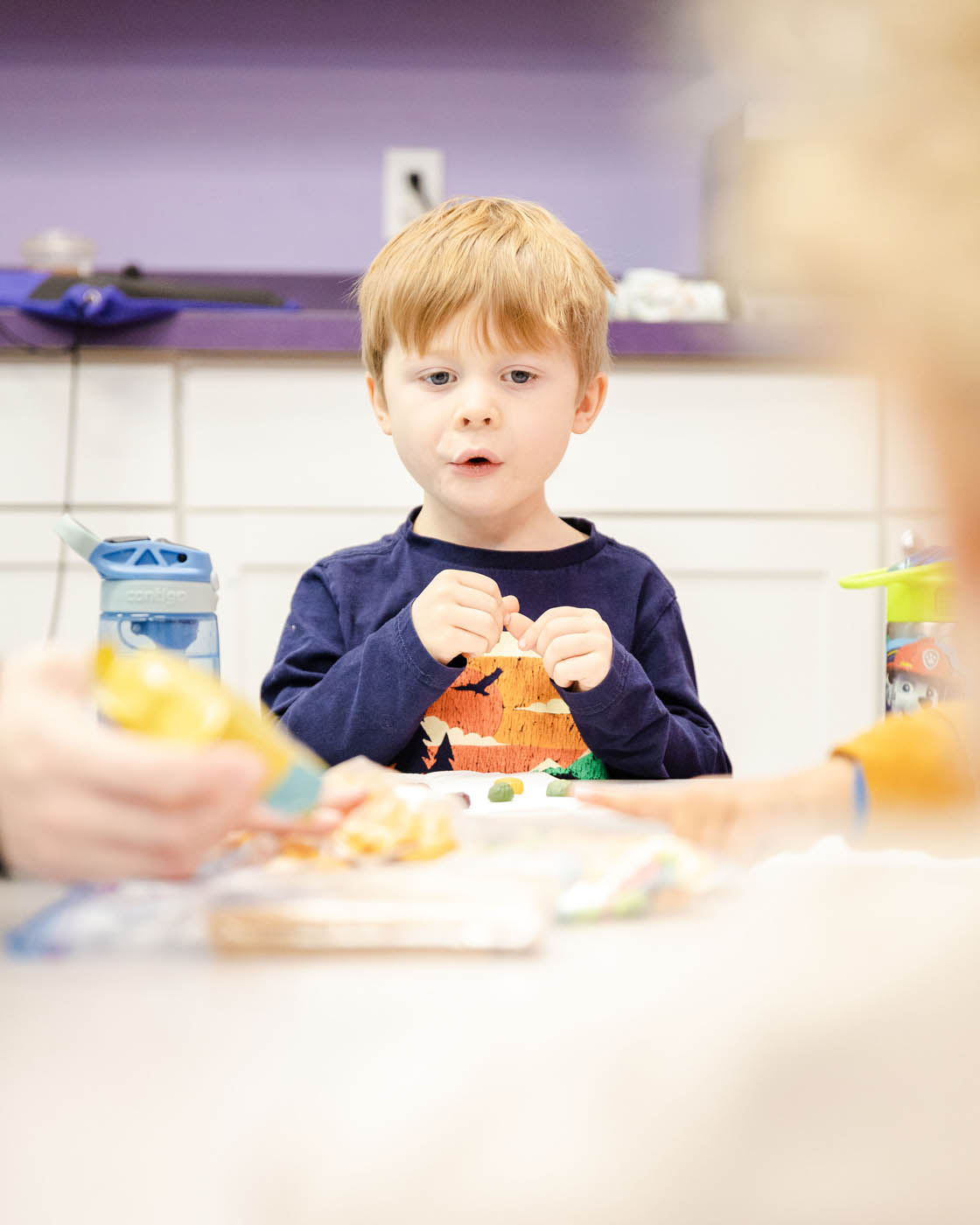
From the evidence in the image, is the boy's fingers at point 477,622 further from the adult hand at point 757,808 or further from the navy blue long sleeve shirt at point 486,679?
the adult hand at point 757,808

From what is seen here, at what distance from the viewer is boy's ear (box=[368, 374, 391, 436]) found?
1229 mm

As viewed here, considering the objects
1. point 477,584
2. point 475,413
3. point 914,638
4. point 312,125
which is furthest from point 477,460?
point 312,125

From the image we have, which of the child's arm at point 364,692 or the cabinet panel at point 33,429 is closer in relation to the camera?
the child's arm at point 364,692

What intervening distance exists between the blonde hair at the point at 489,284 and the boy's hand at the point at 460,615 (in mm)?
266

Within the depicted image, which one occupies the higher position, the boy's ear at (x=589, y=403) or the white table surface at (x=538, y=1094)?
the boy's ear at (x=589, y=403)

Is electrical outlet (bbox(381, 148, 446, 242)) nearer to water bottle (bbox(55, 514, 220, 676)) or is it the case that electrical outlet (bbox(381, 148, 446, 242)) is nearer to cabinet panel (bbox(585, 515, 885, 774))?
cabinet panel (bbox(585, 515, 885, 774))

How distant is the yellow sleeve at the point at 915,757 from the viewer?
39cm

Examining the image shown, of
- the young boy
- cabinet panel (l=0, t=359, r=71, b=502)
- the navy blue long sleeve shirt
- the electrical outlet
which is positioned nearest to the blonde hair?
the young boy

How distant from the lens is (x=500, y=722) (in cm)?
109

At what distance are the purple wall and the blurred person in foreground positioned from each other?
2476 mm

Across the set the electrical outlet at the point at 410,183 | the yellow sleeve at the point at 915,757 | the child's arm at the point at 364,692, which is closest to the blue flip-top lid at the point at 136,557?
the child's arm at the point at 364,692

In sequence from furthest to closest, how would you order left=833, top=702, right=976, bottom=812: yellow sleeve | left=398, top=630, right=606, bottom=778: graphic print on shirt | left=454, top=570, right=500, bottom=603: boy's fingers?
left=398, top=630, right=606, bottom=778: graphic print on shirt < left=454, top=570, right=500, bottom=603: boy's fingers < left=833, top=702, right=976, bottom=812: yellow sleeve

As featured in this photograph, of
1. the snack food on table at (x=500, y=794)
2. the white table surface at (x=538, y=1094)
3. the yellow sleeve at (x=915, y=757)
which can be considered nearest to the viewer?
the white table surface at (x=538, y=1094)

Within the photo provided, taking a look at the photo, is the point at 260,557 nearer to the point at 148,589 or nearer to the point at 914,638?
the point at 148,589
